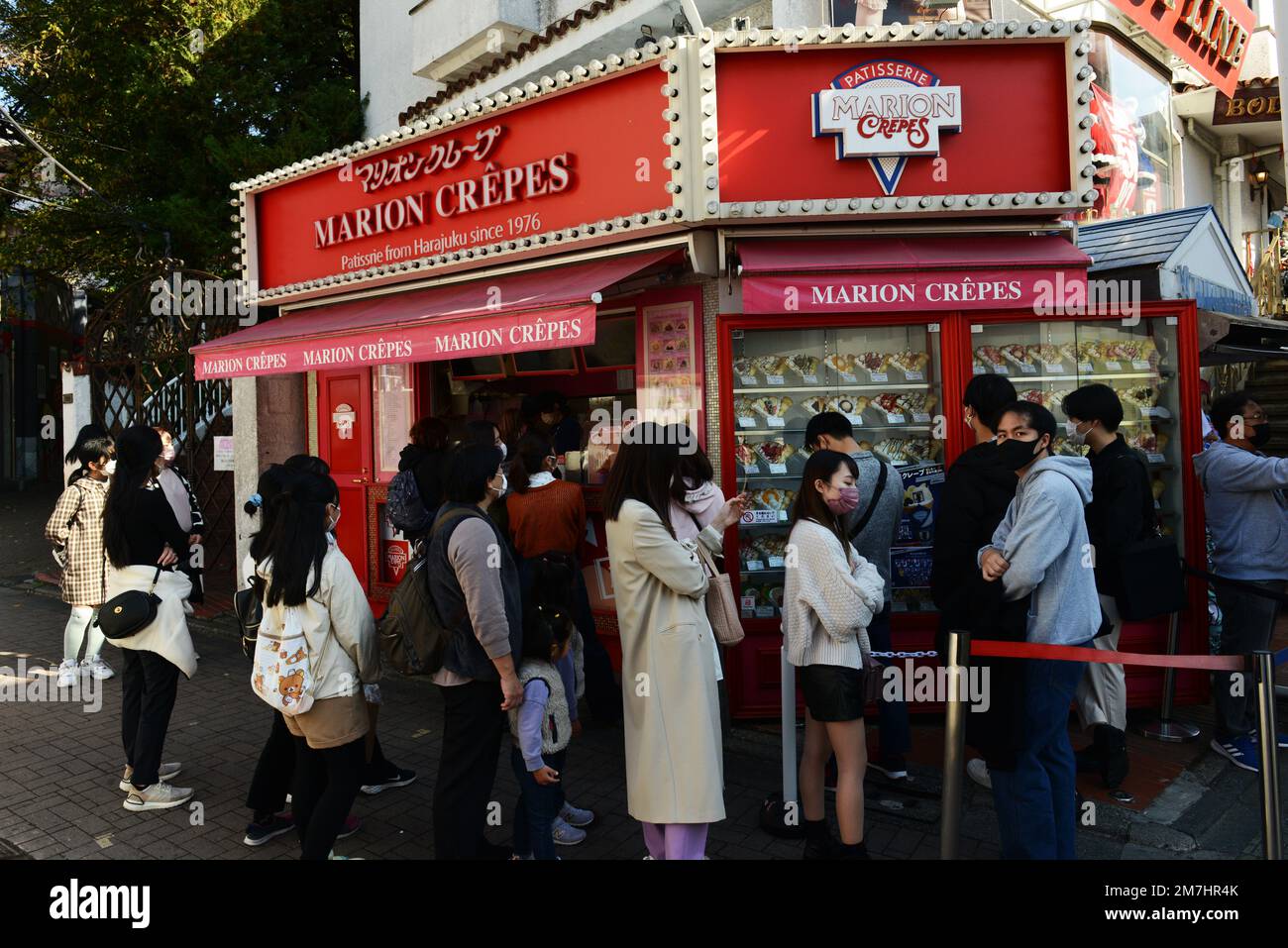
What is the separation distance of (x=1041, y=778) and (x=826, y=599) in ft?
3.49

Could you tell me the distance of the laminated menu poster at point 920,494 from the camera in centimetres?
596

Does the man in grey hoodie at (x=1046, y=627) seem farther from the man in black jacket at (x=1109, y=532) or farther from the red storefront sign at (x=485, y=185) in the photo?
the red storefront sign at (x=485, y=185)

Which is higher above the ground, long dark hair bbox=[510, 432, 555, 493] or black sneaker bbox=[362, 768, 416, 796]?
long dark hair bbox=[510, 432, 555, 493]

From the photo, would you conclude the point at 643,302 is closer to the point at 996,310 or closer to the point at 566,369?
the point at 566,369

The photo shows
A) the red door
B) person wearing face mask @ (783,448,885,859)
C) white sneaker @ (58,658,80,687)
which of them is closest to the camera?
person wearing face mask @ (783,448,885,859)

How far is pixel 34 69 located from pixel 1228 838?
1595 cm

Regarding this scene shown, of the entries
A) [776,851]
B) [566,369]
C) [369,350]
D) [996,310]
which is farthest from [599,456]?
[776,851]

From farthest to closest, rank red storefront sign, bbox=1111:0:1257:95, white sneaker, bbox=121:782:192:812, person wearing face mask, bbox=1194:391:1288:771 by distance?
red storefront sign, bbox=1111:0:1257:95 < person wearing face mask, bbox=1194:391:1288:771 < white sneaker, bbox=121:782:192:812

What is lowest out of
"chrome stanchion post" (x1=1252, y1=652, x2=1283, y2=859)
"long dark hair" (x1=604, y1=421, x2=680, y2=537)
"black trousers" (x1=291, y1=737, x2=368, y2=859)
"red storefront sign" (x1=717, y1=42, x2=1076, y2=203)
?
"black trousers" (x1=291, y1=737, x2=368, y2=859)

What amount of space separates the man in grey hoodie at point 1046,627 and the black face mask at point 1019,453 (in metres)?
0.06

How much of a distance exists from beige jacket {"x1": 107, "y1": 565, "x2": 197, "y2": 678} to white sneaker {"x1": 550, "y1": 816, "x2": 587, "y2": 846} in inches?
81.4

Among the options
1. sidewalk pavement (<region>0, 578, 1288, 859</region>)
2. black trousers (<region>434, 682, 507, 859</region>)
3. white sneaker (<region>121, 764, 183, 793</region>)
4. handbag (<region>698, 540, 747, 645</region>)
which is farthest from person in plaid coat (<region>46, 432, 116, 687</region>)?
handbag (<region>698, 540, 747, 645</region>)

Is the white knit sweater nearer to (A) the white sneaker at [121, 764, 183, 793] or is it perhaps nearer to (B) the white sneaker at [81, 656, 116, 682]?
(A) the white sneaker at [121, 764, 183, 793]

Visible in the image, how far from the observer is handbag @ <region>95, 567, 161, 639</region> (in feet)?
14.1
